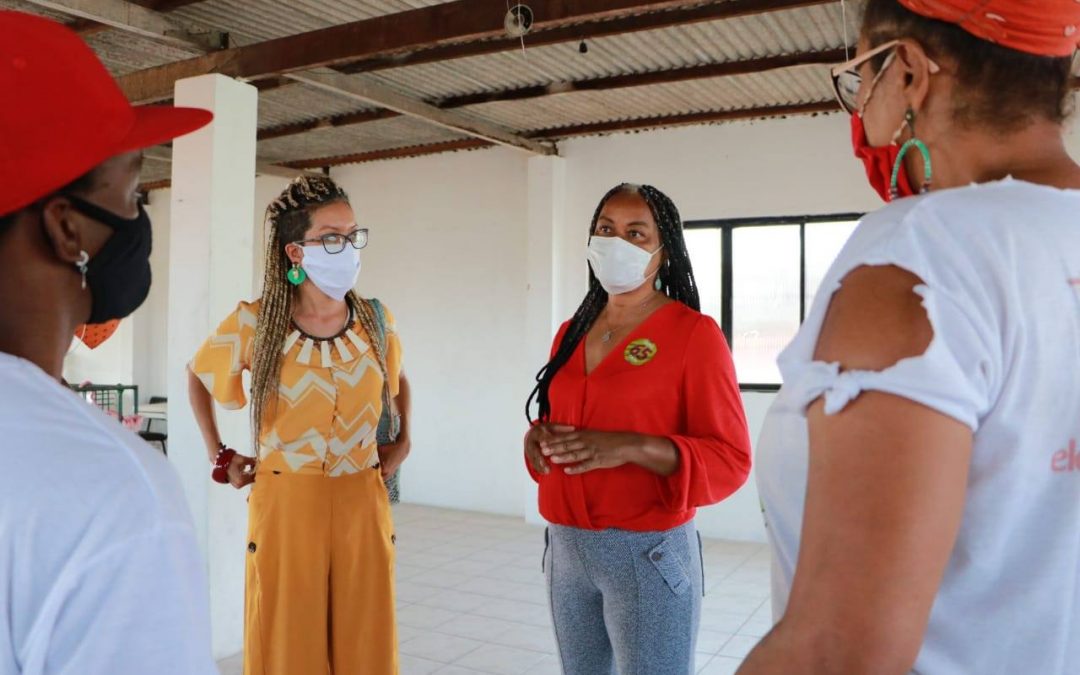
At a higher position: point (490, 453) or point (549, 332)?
point (549, 332)

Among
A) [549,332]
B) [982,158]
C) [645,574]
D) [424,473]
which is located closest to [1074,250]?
[982,158]

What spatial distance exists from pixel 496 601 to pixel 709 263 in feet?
10.6

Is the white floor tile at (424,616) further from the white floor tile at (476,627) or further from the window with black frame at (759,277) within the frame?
the window with black frame at (759,277)

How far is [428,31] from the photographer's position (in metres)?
3.97

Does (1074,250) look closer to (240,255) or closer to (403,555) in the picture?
(240,255)

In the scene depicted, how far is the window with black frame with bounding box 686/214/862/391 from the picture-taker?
6434mm

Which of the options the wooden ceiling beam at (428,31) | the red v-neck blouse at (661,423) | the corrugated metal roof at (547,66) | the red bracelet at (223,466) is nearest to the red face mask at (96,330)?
the red bracelet at (223,466)

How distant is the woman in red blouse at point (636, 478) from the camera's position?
1951 millimetres

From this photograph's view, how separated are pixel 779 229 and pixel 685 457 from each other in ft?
16.2

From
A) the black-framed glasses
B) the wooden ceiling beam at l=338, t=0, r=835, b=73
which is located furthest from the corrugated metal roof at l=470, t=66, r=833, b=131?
the black-framed glasses

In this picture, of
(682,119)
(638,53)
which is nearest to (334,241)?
(638,53)

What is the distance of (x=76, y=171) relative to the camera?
31.4 inches

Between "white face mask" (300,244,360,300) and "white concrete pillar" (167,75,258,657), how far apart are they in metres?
1.80

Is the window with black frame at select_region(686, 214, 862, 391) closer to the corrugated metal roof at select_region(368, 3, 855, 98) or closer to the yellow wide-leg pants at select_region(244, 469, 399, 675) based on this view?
the corrugated metal roof at select_region(368, 3, 855, 98)
